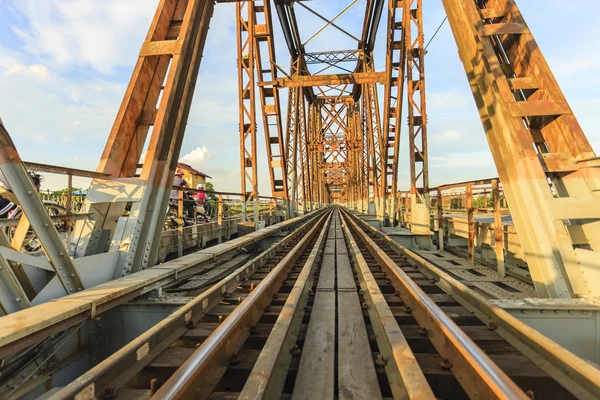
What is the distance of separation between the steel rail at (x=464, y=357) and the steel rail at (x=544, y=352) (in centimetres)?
46

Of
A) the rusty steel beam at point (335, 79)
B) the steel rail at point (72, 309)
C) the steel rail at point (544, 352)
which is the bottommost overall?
the steel rail at point (544, 352)

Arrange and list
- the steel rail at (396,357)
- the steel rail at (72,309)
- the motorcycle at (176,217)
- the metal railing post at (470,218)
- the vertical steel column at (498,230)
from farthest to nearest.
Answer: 1. the motorcycle at (176,217)
2. the metal railing post at (470,218)
3. the vertical steel column at (498,230)
4. the steel rail at (72,309)
5. the steel rail at (396,357)

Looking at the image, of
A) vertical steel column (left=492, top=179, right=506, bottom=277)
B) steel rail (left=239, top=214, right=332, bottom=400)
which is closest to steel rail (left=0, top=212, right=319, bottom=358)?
steel rail (left=239, top=214, right=332, bottom=400)

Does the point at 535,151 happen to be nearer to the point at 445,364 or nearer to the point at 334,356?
the point at 445,364

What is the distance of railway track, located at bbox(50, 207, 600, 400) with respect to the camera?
175 cm

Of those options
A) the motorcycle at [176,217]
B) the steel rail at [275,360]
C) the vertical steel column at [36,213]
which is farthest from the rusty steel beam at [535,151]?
the motorcycle at [176,217]

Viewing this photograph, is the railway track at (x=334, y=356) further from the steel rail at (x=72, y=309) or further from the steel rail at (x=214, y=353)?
the steel rail at (x=72, y=309)

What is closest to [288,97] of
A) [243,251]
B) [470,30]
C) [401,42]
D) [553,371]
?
[401,42]

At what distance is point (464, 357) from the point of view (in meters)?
1.96

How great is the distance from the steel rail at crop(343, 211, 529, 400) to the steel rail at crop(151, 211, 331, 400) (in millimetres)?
1575

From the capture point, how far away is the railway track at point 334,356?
1749 millimetres

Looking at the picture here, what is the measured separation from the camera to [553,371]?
1.96 metres

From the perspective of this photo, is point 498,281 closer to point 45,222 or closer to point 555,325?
point 555,325

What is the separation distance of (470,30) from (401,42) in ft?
22.6
